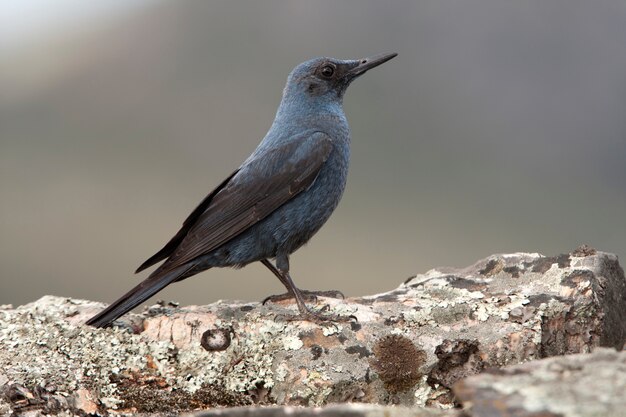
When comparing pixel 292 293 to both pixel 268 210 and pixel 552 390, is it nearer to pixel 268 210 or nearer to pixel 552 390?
pixel 268 210

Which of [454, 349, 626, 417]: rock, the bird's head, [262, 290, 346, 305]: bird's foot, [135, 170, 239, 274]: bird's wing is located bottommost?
[454, 349, 626, 417]: rock

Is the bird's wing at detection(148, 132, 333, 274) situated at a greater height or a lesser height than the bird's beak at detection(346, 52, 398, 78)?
lesser

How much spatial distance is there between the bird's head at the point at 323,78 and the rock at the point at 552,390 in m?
4.59

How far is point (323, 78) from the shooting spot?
6934 mm

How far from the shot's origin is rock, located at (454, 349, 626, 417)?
2.18m

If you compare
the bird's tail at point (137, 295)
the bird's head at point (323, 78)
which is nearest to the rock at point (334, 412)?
the bird's tail at point (137, 295)

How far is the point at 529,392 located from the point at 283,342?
8.09ft

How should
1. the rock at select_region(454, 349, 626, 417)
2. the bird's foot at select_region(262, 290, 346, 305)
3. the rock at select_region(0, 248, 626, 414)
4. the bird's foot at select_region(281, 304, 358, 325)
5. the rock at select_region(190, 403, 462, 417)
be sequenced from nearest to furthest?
the rock at select_region(454, 349, 626, 417), the rock at select_region(190, 403, 462, 417), the rock at select_region(0, 248, 626, 414), the bird's foot at select_region(281, 304, 358, 325), the bird's foot at select_region(262, 290, 346, 305)

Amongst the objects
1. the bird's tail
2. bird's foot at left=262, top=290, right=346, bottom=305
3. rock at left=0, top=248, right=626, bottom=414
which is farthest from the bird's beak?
rock at left=0, top=248, right=626, bottom=414

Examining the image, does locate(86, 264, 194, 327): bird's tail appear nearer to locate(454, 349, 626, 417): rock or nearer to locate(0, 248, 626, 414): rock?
locate(0, 248, 626, 414): rock

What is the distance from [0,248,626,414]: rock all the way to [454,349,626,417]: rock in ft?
6.13

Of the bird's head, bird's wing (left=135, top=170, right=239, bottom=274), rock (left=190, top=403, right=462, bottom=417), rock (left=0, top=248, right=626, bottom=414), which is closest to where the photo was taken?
rock (left=190, top=403, right=462, bottom=417)

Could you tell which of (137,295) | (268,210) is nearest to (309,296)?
(268,210)

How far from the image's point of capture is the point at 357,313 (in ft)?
16.3
